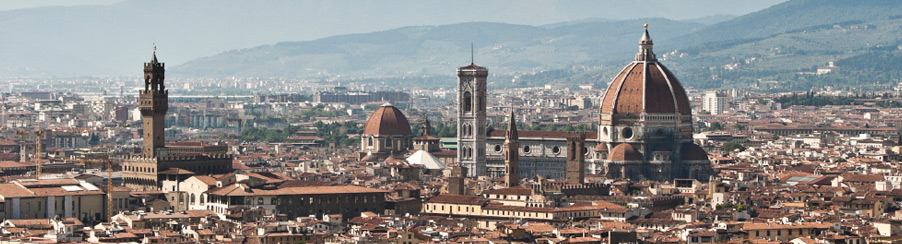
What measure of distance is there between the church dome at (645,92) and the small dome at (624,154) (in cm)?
326

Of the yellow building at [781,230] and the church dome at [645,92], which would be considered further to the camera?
the church dome at [645,92]

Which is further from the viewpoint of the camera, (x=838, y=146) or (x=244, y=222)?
(x=838, y=146)

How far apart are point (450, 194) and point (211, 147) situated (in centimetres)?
2220

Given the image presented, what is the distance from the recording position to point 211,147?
101 m

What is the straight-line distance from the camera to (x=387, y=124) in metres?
125

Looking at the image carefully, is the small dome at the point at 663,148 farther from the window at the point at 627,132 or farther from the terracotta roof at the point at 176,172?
the terracotta roof at the point at 176,172

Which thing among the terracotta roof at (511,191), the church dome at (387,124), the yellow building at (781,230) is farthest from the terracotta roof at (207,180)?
the church dome at (387,124)

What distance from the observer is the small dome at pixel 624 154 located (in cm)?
10750

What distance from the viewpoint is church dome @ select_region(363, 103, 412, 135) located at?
125 meters

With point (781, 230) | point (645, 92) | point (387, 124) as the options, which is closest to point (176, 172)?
point (781, 230)

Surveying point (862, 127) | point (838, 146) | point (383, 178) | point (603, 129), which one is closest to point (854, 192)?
point (383, 178)

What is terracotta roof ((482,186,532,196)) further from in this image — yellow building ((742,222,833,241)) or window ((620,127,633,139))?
window ((620,127,633,139))

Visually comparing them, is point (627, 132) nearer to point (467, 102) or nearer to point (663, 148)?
point (663, 148)

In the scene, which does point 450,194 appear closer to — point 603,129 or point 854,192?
point 854,192
